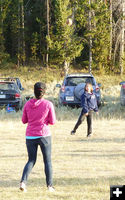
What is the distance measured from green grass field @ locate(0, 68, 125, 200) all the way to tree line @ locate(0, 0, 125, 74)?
24.2 m

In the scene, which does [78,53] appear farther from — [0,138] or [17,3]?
[0,138]

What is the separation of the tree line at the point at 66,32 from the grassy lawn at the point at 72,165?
83.5 ft

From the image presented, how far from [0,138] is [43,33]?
36.7 m

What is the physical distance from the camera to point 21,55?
153 ft

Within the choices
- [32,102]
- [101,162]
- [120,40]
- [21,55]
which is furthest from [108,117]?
[21,55]

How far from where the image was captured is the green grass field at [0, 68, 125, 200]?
6.08 meters

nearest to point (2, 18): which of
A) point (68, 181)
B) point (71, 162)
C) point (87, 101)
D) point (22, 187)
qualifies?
point (87, 101)

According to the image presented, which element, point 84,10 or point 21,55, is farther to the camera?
point 21,55

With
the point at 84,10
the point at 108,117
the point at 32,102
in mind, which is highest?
the point at 84,10

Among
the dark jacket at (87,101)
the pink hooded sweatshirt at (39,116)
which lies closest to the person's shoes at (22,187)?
the pink hooded sweatshirt at (39,116)

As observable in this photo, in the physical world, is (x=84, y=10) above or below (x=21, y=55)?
above

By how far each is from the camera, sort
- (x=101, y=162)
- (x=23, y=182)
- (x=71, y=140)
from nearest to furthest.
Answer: (x=23, y=182) → (x=101, y=162) → (x=71, y=140)

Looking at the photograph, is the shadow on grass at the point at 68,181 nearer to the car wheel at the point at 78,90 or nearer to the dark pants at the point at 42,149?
the dark pants at the point at 42,149

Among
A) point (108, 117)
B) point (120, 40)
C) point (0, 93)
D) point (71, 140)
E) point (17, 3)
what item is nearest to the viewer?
point (71, 140)
